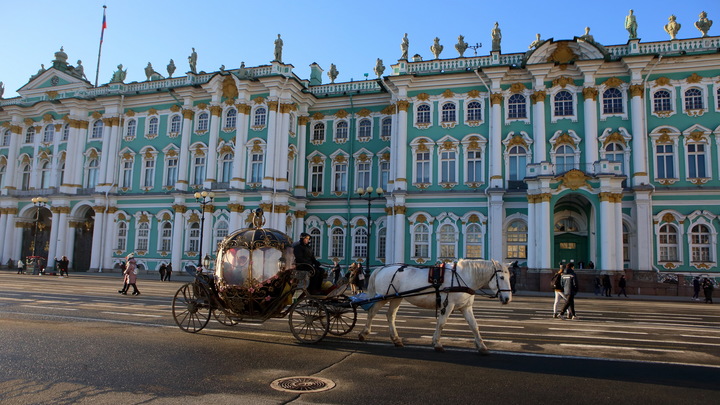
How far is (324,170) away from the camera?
40.2 m

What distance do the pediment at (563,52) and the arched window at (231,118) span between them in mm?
22263

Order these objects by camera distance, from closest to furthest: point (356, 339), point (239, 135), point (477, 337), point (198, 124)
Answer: point (477, 337)
point (356, 339)
point (239, 135)
point (198, 124)

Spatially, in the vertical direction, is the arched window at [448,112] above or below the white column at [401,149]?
above

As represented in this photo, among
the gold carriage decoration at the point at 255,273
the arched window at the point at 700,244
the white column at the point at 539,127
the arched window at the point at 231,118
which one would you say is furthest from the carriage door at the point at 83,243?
the arched window at the point at 700,244

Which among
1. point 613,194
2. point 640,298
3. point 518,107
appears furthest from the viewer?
point 518,107

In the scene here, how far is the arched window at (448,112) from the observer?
35.2m

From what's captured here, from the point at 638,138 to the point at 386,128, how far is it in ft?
56.9

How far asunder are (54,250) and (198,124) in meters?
16.8

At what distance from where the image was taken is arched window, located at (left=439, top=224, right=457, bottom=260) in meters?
34.3

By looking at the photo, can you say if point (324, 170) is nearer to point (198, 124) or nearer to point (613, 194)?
point (198, 124)

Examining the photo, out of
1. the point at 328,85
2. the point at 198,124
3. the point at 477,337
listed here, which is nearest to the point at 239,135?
the point at 198,124

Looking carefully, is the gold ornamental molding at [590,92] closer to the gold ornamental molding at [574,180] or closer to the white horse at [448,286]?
the gold ornamental molding at [574,180]

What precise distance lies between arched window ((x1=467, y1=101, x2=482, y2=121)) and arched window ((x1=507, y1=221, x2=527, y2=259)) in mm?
7790

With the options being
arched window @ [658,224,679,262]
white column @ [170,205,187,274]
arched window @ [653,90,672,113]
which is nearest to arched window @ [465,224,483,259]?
arched window @ [658,224,679,262]
